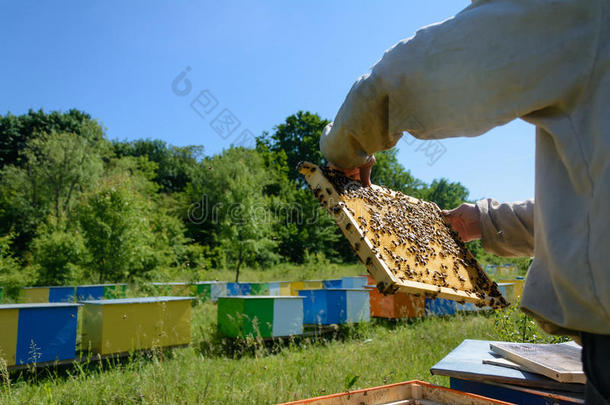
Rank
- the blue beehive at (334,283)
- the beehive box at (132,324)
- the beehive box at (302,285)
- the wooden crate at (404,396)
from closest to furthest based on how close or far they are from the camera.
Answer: the wooden crate at (404,396) → the beehive box at (132,324) → the beehive box at (302,285) → the blue beehive at (334,283)

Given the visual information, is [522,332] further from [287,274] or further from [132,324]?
[287,274]

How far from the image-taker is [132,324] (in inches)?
223

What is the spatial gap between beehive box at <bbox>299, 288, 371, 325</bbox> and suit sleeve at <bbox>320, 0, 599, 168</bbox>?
705cm

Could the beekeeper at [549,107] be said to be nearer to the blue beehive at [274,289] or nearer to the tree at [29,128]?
the blue beehive at [274,289]

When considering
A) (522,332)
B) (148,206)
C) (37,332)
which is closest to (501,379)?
(522,332)

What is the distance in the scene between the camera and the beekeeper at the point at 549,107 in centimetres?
72

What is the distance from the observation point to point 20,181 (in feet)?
78.2

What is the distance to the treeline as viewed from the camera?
35.9ft

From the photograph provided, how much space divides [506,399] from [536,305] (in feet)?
5.88

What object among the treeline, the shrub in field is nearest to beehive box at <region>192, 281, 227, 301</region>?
the treeline

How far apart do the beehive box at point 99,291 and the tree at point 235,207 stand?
670cm

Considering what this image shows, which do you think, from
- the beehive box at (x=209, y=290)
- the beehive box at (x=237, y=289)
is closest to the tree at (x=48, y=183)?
the beehive box at (x=209, y=290)

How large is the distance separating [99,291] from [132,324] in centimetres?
367

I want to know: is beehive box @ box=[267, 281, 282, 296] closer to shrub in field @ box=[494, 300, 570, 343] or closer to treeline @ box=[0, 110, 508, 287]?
treeline @ box=[0, 110, 508, 287]
